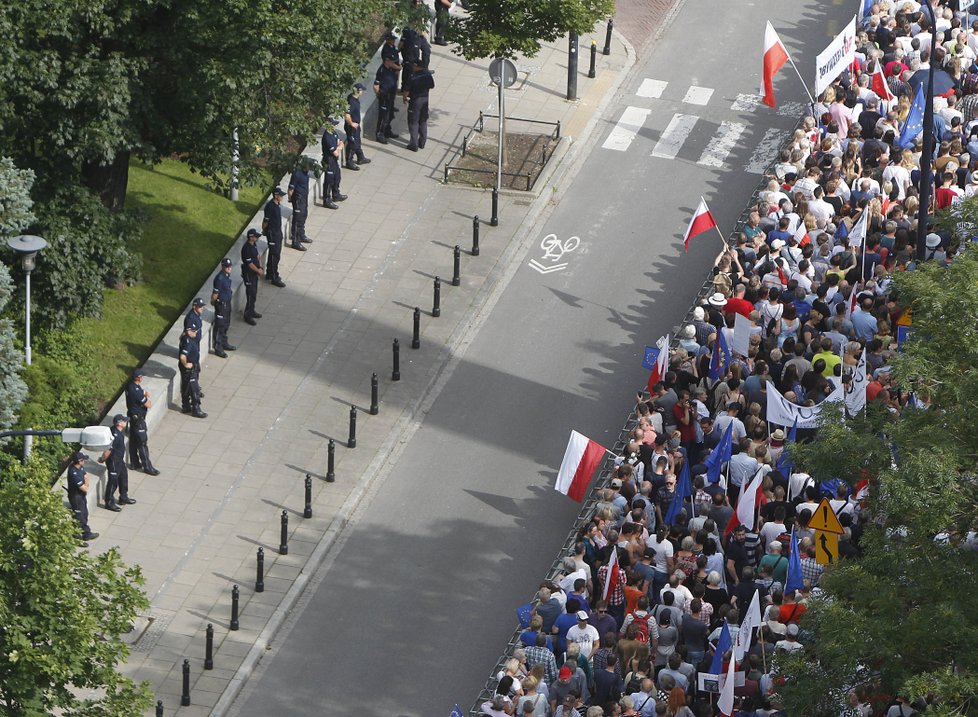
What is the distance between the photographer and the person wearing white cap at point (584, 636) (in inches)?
898

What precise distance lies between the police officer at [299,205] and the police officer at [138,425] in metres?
5.30

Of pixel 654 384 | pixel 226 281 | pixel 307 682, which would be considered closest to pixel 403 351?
pixel 226 281

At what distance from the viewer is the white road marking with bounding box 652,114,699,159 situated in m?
36.0

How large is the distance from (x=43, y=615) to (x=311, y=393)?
36.0 ft

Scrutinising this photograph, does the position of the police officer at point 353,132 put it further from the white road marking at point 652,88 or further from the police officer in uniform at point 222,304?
the white road marking at point 652,88

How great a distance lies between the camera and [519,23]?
3338 centimetres

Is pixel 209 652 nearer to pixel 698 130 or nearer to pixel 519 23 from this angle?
pixel 519 23

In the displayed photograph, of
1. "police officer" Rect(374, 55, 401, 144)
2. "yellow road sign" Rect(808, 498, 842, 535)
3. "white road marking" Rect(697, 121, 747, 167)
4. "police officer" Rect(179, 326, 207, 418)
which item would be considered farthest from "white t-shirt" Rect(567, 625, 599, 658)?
"police officer" Rect(374, 55, 401, 144)

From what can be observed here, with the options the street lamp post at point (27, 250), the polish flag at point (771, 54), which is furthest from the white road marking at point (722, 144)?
the street lamp post at point (27, 250)

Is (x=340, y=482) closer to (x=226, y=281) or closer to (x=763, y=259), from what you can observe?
(x=226, y=281)

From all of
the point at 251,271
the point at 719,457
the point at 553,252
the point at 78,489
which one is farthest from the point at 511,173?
the point at 719,457

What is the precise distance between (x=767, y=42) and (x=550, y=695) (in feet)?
49.6

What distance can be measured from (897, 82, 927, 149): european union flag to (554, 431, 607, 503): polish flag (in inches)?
386

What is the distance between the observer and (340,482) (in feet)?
92.9
